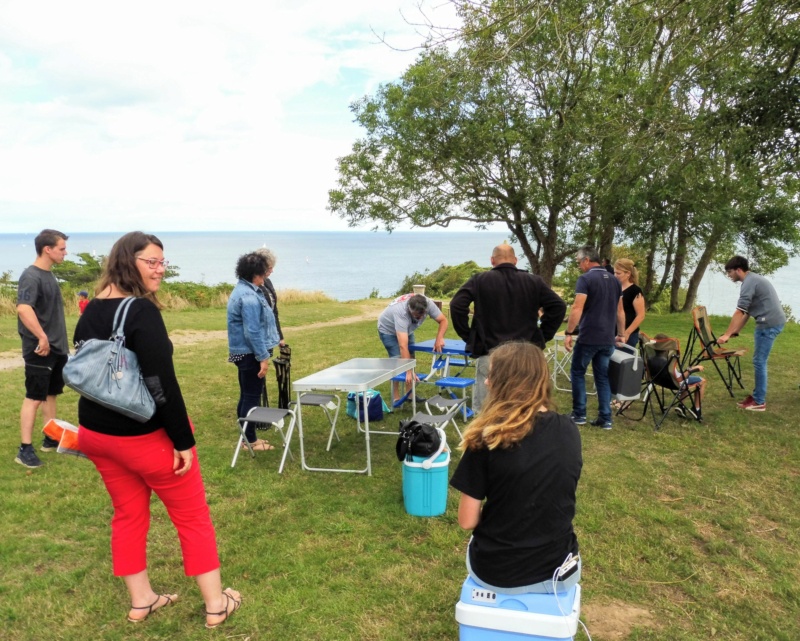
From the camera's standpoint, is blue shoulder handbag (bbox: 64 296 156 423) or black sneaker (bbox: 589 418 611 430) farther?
black sneaker (bbox: 589 418 611 430)

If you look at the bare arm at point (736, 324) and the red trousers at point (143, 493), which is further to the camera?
the bare arm at point (736, 324)

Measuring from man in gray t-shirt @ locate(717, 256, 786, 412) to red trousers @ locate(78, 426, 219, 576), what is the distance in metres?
5.26

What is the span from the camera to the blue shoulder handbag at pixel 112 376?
2203 millimetres

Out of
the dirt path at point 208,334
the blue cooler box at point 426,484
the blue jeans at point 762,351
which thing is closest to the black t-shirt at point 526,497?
the blue cooler box at point 426,484

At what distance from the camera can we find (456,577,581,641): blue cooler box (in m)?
2.07

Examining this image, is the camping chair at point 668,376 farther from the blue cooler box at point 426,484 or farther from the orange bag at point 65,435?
the orange bag at point 65,435

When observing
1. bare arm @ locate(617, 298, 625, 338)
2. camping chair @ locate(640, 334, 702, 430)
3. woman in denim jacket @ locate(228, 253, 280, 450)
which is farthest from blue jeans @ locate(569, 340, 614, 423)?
woman in denim jacket @ locate(228, 253, 280, 450)

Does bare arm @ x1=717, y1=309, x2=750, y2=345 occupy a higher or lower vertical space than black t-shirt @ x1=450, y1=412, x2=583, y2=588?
higher

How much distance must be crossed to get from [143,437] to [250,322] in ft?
7.68

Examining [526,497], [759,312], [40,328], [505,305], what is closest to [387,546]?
[526,497]

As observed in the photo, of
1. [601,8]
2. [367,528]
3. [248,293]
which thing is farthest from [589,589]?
[601,8]

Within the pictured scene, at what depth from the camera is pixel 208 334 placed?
1355 centimetres

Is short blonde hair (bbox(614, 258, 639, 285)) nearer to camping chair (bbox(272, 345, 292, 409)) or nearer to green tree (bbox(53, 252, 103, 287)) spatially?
camping chair (bbox(272, 345, 292, 409))

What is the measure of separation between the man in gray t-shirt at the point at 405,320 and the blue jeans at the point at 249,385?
144cm
